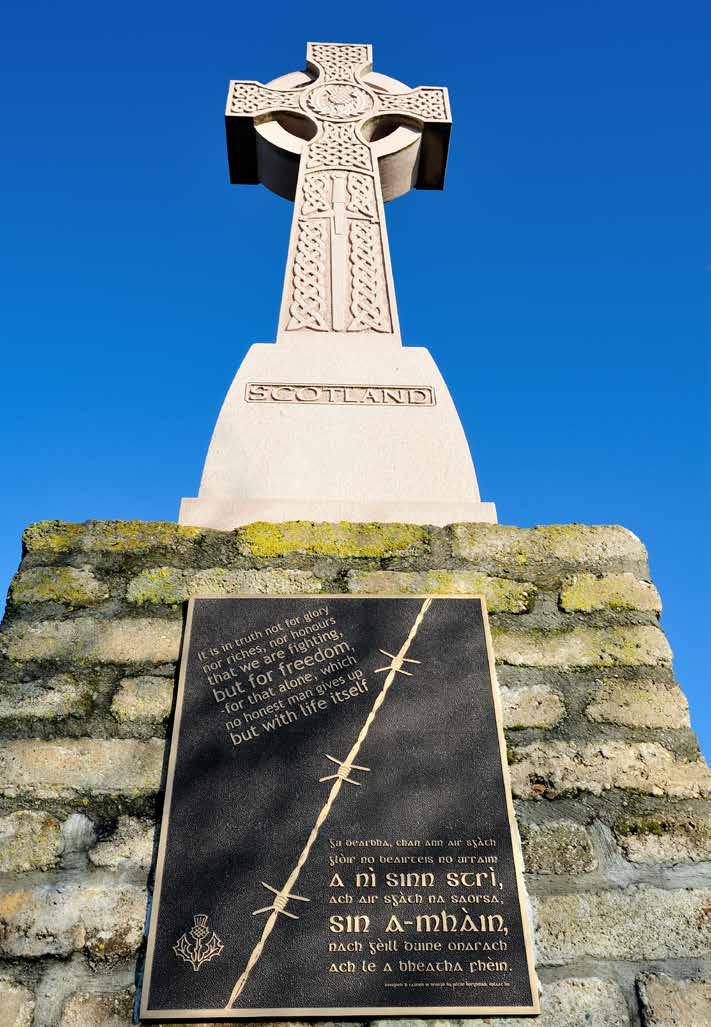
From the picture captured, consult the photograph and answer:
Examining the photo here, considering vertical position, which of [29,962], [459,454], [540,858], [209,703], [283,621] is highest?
[459,454]

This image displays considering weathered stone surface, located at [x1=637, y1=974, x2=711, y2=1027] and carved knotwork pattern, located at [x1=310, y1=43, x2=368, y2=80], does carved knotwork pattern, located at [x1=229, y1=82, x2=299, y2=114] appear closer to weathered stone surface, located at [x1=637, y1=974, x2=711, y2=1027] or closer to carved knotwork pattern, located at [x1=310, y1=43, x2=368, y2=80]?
carved knotwork pattern, located at [x1=310, y1=43, x2=368, y2=80]

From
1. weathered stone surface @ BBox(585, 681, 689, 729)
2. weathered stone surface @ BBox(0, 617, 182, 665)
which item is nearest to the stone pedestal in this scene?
weathered stone surface @ BBox(0, 617, 182, 665)

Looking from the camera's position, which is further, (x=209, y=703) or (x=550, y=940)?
(x=209, y=703)

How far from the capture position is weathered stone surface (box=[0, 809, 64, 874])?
2.02 m

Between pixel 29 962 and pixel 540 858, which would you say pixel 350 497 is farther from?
pixel 29 962

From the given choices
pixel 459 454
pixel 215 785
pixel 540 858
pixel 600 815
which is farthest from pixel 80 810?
pixel 459 454

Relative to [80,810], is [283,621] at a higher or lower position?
higher

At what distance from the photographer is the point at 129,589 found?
102 inches

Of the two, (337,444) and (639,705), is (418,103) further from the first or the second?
(639,705)

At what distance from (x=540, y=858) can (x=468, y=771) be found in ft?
0.91

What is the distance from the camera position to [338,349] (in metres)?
3.69

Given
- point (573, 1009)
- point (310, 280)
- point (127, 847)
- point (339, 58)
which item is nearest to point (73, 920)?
point (127, 847)

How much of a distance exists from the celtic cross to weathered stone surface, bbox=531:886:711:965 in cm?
256

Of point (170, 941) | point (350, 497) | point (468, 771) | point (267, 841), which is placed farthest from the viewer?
point (350, 497)
